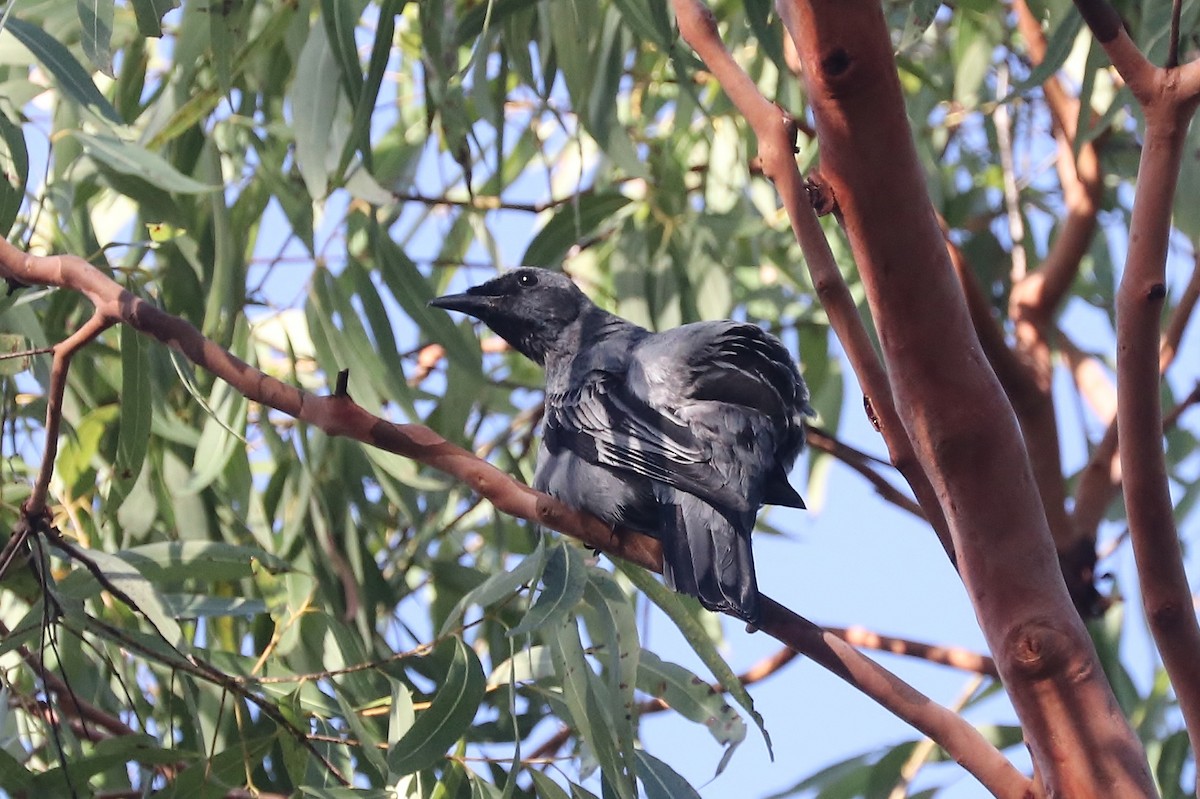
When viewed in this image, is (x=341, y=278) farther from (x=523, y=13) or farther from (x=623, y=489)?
(x=623, y=489)

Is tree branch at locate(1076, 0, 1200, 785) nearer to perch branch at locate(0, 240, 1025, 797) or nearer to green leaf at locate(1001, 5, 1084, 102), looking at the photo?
perch branch at locate(0, 240, 1025, 797)

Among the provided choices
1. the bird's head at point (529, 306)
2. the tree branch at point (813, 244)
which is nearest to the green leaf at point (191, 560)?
the bird's head at point (529, 306)

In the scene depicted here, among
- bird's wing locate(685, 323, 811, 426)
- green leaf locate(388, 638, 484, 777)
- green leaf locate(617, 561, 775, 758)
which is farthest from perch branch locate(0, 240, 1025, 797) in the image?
bird's wing locate(685, 323, 811, 426)

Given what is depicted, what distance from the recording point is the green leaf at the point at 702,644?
2.06 metres

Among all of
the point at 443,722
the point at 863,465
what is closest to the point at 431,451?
the point at 443,722

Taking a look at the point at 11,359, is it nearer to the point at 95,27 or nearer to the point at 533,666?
the point at 95,27

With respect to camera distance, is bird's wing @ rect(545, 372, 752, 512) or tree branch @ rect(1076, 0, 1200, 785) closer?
tree branch @ rect(1076, 0, 1200, 785)

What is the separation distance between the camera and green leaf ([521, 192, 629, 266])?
3.21 meters

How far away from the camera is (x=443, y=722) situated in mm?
2070

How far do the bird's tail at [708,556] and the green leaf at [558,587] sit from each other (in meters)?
0.18

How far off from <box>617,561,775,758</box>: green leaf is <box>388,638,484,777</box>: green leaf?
1.04 feet

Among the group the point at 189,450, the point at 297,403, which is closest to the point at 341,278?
the point at 189,450

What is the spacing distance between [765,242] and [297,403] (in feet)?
6.91

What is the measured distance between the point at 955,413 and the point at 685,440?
0.98 meters
